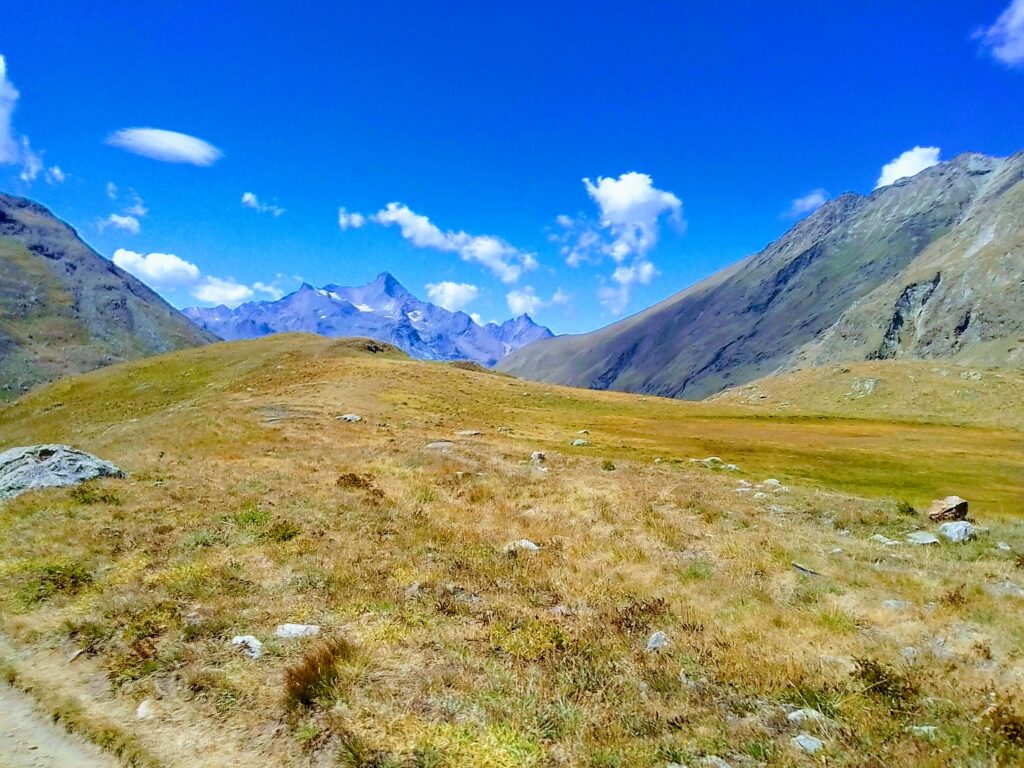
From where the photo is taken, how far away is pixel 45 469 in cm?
1931

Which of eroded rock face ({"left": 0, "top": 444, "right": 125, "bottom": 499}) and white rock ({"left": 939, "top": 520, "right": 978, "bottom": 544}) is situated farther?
eroded rock face ({"left": 0, "top": 444, "right": 125, "bottom": 499})

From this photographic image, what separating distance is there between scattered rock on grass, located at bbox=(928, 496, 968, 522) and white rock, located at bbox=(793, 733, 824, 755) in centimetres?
1774

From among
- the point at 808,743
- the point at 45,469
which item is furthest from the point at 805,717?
the point at 45,469

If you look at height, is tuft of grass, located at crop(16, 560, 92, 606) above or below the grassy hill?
above

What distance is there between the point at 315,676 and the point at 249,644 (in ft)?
6.75

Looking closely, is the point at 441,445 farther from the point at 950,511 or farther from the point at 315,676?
the point at 315,676

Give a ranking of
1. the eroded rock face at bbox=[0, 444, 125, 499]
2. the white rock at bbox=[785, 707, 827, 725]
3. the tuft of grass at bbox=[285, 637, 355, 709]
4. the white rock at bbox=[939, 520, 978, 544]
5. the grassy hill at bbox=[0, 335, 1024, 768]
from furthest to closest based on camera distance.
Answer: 1. the eroded rock face at bbox=[0, 444, 125, 499]
2. the white rock at bbox=[939, 520, 978, 544]
3. the tuft of grass at bbox=[285, 637, 355, 709]
4. the white rock at bbox=[785, 707, 827, 725]
5. the grassy hill at bbox=[0, 335, 1024, 768]

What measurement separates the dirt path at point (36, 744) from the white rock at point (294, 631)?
119 inches

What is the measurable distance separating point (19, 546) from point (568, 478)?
19.3 meters

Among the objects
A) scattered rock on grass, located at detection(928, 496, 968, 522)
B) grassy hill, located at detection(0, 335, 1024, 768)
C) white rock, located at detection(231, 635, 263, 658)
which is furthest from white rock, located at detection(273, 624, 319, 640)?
Result: scattered rock on grass, located at detection(928, 496, 968, 522)

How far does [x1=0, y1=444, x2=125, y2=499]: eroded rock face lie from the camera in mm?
18469

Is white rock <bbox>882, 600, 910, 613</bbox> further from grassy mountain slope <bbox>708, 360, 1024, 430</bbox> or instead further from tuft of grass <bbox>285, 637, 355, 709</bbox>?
grassy mountain slope <bbox>708, 360, 1024, 430</bbox>

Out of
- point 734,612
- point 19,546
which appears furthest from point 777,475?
point 19,546

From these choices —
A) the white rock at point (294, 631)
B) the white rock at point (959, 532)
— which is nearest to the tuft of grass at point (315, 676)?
the white rock at point (294, 631)
